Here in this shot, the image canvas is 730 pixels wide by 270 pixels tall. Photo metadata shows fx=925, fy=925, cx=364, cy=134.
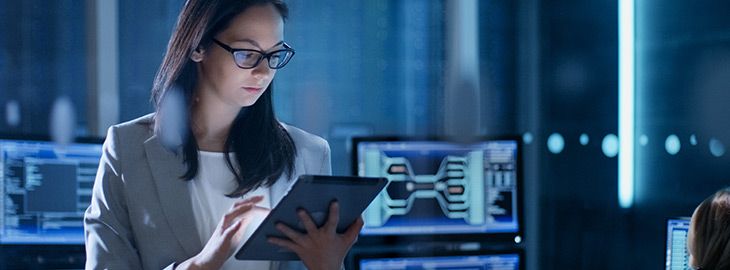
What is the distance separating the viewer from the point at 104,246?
1.81 meters

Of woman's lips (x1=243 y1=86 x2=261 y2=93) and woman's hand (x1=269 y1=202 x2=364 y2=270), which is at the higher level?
woman's lips (x1=243 y1=86 x2=261 y2=93)

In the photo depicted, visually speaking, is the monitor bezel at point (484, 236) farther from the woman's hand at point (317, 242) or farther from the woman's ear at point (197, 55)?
the woman's hand at point (317, 242)

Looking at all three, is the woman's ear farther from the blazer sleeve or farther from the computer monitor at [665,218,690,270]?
the computer monitor at [665,218,690,270]

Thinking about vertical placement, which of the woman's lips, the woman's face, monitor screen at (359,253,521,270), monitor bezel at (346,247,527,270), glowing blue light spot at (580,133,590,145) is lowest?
monitor screen at (359,253,521,270)

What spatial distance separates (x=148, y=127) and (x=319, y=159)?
0.39 metres

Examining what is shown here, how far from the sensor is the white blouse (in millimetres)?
1906

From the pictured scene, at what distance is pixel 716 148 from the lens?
318cm

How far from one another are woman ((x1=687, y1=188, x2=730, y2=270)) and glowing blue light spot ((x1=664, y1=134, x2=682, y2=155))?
124 cm

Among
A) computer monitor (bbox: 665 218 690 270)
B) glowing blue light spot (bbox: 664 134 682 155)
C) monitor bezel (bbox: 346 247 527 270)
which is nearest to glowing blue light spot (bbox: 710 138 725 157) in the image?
glowing blue light spot (bbox: 664 134 682 155)

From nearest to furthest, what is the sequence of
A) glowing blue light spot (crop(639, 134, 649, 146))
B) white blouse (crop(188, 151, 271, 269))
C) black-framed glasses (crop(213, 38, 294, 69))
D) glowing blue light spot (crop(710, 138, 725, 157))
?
white blouse (crop(188, 151, 271, 269)) → black-framed glasses (crop(213, 38, 294, 69)) → glowing blue light spot (crop(710, 138, 725, 157)) → glowing blue light spot (crop(639, 134, 649, 146))

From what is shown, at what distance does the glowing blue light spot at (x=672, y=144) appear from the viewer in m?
3.45

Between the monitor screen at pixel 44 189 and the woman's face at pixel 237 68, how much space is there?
86 centimetres

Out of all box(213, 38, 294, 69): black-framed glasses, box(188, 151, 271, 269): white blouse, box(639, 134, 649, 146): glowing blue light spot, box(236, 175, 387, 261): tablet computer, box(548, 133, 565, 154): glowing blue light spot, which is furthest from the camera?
box(548, 133, 565, 154): glowing blue light spot

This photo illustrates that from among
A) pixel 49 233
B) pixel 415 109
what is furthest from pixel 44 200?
pixel 415 109
